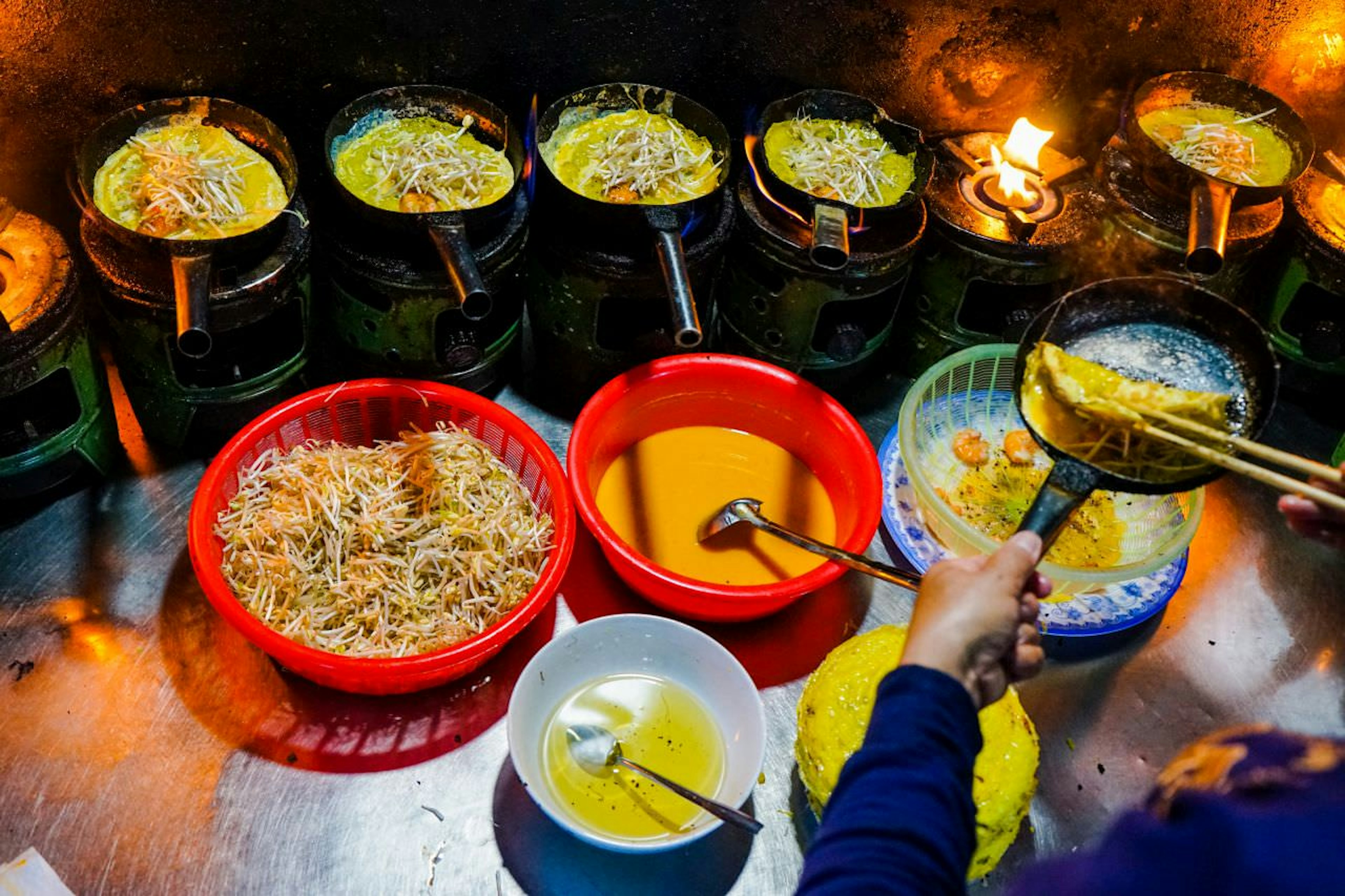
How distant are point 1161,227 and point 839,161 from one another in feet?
3.03

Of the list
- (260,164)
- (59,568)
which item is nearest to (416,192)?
(260,164)

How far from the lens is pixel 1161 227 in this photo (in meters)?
2.79

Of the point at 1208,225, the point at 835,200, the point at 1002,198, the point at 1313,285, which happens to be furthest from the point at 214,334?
the point at 1313,285

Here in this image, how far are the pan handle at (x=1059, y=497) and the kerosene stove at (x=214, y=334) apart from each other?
65.9 inches

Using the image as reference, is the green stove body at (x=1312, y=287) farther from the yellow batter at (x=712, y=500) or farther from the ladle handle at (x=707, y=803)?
the ladle handle at (x=707, y=803)

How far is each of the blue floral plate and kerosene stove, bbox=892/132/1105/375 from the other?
0.57 metres

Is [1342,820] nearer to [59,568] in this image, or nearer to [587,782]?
[587,782]

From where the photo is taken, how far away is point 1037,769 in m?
2.40

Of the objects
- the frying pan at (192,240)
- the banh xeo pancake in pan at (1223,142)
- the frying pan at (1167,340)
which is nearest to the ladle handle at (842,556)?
the frying pan at (1167,340)

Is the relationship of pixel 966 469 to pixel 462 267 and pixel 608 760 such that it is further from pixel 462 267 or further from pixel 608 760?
pixel 462 267

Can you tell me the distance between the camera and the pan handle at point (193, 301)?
1948 mm

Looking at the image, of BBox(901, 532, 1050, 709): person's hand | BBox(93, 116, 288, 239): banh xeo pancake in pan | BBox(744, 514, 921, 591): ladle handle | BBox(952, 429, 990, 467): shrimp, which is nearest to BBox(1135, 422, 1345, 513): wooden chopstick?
BBox(901, 532, 1050, 709): person's hand

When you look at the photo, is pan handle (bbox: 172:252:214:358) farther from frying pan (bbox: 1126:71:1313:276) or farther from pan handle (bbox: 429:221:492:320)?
frying pan (bbox: 1126:71:1313:276)

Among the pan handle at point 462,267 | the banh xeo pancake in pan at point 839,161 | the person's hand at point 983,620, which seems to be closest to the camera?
the person's hand at point 983,620
